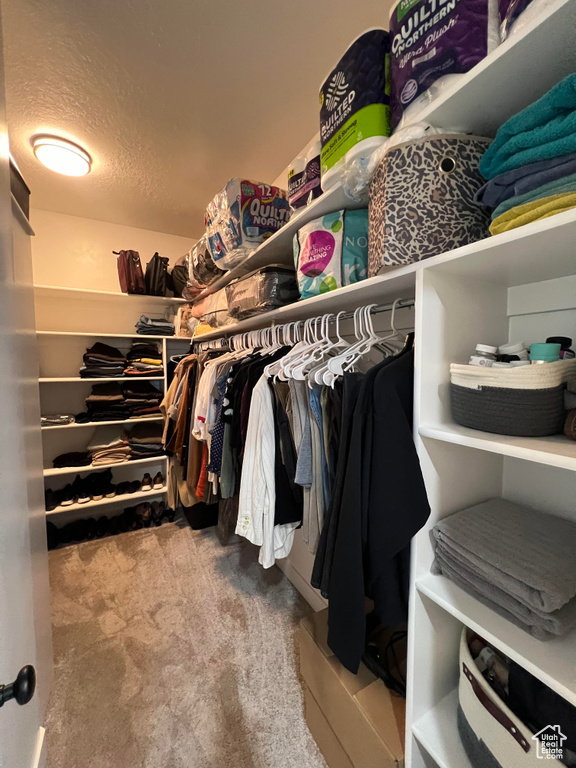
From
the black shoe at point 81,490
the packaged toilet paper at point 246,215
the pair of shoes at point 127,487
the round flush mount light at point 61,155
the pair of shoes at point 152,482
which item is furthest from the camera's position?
the pair of shoes at point 152,482

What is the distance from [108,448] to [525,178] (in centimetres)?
299

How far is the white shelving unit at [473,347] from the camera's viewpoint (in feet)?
1.73

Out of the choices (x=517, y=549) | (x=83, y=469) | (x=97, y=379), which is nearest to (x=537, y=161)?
(x=517, y=549)

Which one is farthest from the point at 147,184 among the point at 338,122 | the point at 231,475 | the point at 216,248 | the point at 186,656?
the point at 186,656

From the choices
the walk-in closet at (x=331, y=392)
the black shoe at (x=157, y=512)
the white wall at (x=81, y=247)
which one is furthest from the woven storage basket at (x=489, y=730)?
the white wall at (x=81, y=247)

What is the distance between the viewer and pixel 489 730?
63 centimetres

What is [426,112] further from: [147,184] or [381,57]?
[147,184]

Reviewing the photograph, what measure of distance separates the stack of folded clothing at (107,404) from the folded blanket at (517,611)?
8.61ft

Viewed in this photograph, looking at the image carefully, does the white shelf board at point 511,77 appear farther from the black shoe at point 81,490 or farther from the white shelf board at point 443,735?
the black shoe at point 81,490

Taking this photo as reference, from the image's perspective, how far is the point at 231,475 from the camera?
1.47 metres

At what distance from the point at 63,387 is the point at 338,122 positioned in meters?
2.85

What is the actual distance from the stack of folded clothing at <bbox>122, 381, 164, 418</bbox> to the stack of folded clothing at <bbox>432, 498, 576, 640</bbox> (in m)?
2.57

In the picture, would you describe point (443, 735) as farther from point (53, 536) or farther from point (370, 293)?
point (53, 536)

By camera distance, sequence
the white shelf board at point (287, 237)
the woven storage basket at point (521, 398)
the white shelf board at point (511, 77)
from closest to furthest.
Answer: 1. the white shelf board at point (511, 77)
2. the woven storage basket at point (521, 398)
3. the white shelf board at point (287, 237)
